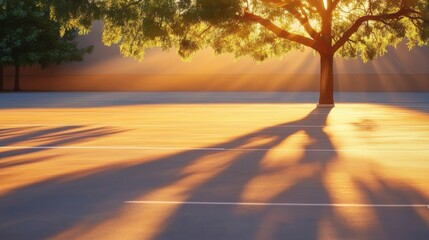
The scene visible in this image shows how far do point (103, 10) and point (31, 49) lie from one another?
28.9 meters

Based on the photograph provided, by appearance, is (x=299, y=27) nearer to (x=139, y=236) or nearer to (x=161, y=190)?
(x=161, y=190)

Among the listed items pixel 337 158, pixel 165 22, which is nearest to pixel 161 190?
pixel 337 158

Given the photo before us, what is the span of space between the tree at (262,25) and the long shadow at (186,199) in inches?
653

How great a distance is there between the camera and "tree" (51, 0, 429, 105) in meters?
30.0

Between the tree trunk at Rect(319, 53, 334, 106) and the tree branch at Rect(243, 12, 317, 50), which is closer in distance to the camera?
the tree branch at Rect(243, 12, 317, 50)

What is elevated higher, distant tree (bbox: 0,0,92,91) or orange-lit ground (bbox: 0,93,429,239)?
distant tree (bbox: 0,0,92,91)

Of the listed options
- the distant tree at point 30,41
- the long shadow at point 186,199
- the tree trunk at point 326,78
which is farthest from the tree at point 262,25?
the distant tree at point 30,41

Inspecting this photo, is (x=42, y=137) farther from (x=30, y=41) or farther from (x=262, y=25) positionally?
(x=30, y=41)

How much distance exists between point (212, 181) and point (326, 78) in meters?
24.3

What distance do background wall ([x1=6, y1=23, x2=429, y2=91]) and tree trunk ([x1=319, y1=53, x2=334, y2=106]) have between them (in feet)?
81.6

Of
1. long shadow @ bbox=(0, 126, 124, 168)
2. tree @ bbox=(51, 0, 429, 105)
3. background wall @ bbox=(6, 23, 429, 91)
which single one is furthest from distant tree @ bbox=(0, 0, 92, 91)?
long shadow @ bbox=(0, 126, 124, 168)

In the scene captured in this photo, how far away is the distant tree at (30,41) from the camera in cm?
5768

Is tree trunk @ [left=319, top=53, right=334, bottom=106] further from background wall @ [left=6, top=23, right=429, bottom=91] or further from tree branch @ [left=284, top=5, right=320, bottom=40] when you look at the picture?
background wall @ [left=6, top=23, right=429, bottom=91]

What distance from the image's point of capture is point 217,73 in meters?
61.2
